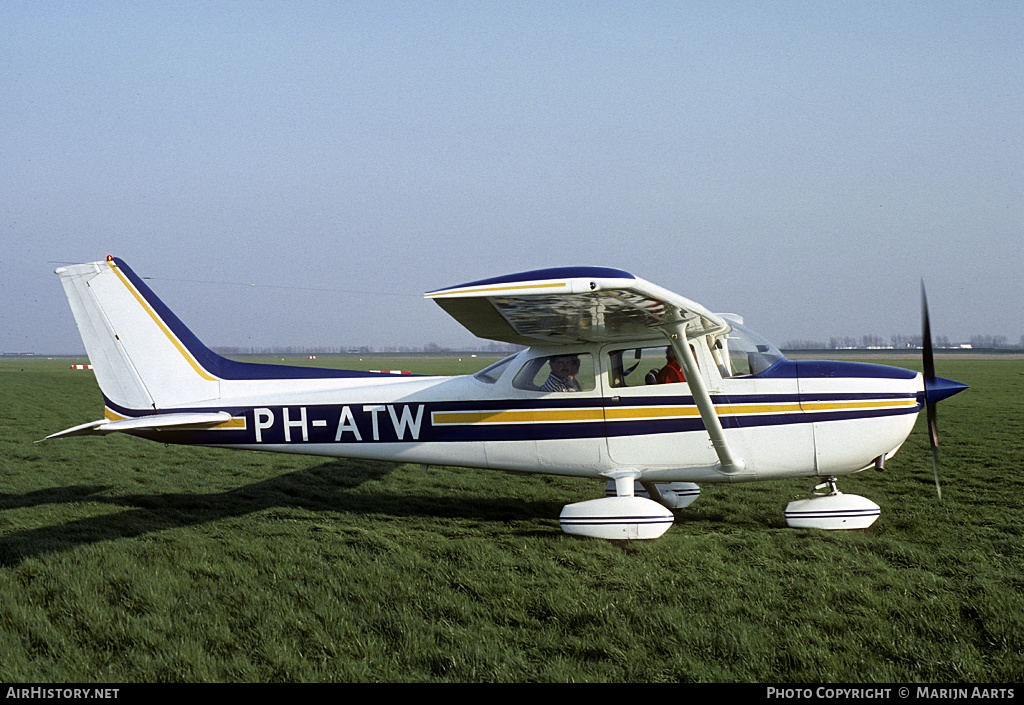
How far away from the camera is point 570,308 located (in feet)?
19.0

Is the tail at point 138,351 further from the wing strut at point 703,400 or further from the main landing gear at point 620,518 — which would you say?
the wing strut at point 703,400

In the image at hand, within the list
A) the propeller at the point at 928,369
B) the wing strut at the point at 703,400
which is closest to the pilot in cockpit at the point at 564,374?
the wing strut at the point at 703,400

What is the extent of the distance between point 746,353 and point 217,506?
21.3 feet

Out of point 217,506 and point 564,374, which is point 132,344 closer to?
point 217,506

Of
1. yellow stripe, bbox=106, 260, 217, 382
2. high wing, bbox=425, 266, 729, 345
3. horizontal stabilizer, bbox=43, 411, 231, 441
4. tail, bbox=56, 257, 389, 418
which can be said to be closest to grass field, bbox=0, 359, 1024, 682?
horizontal stabilizer, bbox=43, 411, 231, 441

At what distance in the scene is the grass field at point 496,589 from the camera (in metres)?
3.82

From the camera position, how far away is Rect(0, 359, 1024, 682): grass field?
12.5 feet

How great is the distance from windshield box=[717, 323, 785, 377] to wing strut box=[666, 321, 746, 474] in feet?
1.76

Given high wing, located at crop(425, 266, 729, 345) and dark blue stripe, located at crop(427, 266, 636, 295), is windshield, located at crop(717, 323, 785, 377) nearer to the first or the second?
high wing, located at crop(425, 266, 729, 345)

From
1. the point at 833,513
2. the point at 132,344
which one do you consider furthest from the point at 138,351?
the point at 833,513

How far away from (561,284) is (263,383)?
175 inches

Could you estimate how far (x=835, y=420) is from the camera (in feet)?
22.1

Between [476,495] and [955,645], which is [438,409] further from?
[955,645]

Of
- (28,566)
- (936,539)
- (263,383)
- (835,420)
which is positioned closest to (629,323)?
(835,420)
